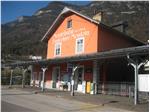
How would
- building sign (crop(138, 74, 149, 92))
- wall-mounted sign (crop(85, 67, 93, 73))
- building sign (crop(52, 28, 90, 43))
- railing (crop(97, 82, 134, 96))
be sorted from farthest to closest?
building sign (crop(52, 28, 90, 43)) → wall-mounted sign (crop(85, 67, 93, 73)) → railing (crop(97, 82, 134, 96)) → building sign (crop(138, 74, 149, 92))

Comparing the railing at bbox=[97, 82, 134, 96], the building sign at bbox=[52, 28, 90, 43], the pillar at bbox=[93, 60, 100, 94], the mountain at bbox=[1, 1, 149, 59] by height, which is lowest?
the railing at bbox=[97, 82, 134, 96]

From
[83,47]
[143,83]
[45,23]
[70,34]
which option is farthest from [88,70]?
[45,23]

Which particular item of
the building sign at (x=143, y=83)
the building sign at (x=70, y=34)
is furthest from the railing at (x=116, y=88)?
the building sign at (x=70, y=34)

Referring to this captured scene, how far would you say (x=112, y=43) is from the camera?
26.2 meters

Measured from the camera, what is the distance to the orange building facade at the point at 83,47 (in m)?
23.5

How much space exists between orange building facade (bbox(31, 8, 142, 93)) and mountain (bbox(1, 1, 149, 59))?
9.12 meters

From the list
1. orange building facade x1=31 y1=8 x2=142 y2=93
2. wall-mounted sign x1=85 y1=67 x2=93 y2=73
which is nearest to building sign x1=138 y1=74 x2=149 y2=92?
orange building facade x1=31 y1=8 x2=142 y2=93

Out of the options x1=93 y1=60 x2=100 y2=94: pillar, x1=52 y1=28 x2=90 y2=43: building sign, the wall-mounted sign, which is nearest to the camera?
x1=93 y1=60 x2=100 y2=94: pillar

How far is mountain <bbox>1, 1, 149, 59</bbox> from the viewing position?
6425cm

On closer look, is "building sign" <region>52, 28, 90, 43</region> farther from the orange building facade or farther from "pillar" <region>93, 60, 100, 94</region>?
"pillar" <region>93, 60, 100, 94</region>

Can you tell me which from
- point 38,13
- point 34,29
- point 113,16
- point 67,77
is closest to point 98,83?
point 67,77

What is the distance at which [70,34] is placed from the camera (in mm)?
27984

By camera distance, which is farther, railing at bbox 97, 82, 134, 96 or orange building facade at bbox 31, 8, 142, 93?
orange building facade at bbox 31, 8, 142, 93

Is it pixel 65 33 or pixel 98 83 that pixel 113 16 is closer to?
pixel 65 33
